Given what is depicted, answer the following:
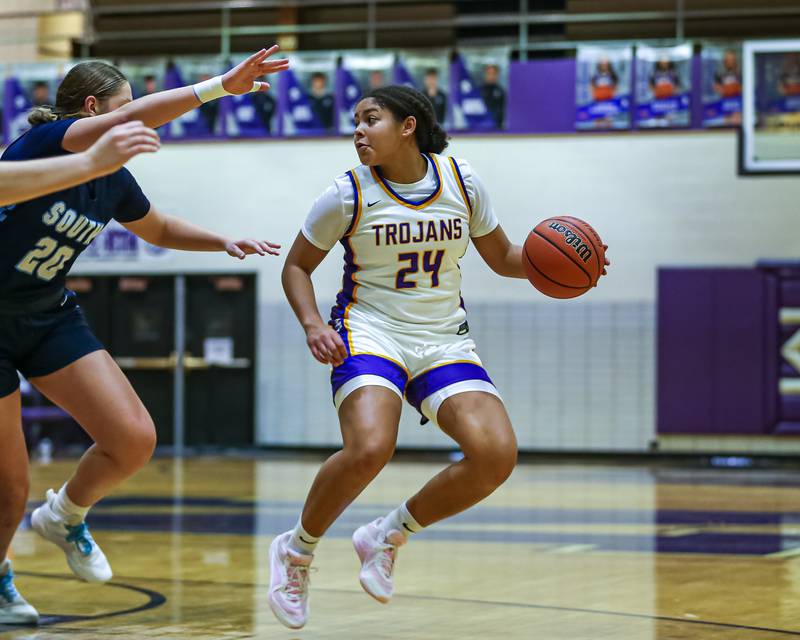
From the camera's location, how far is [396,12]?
15.3 metres

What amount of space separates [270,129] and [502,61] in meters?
3.02

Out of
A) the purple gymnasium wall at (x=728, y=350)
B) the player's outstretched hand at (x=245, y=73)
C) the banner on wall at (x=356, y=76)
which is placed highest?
the banner on wall at (x=356, y=76)

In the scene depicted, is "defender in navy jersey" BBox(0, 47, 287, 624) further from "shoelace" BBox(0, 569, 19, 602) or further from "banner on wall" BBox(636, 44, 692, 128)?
"banner on wall" BBox(636, 44, 692, 128)

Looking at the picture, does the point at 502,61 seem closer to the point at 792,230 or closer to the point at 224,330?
the point at 792,230

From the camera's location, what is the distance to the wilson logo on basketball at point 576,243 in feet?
14.5

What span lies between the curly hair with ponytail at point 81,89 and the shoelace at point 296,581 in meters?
1.71

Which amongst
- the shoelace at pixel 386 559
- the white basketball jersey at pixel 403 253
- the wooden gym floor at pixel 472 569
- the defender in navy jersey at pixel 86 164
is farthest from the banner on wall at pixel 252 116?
the defender in navy jersey at pixel 86 164

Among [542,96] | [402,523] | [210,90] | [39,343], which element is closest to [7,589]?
[39,343]

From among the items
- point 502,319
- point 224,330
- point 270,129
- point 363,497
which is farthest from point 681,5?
point 363,497

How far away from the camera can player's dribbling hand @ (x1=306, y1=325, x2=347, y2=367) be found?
13.5 feet

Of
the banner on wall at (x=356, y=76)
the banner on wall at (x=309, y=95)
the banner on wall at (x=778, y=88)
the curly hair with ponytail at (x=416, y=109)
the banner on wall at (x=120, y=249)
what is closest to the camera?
the curly hair with ponytail at (x=416, y=109)

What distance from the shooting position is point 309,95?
1482 centimetres

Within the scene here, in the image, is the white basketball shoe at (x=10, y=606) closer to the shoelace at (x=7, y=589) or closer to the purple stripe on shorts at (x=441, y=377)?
the shoelace at (x=7, y=589)

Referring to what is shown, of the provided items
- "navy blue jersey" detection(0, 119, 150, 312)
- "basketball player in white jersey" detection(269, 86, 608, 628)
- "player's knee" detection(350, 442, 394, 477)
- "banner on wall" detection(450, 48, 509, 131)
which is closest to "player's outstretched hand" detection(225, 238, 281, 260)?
"basketball player in white jersey" detection(269, 86, 608, 628)
